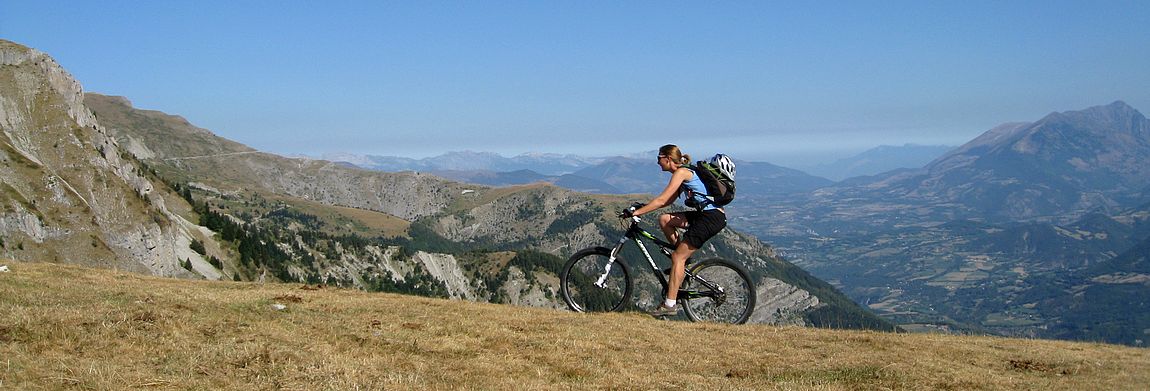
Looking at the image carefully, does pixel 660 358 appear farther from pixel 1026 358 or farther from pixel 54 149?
pixel 54 149

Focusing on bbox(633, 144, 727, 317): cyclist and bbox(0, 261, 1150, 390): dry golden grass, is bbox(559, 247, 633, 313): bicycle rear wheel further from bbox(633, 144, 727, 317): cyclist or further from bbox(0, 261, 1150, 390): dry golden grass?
bbox(633, 144, 727, 317): cyclist

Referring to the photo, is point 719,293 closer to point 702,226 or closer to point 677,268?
point 677,268

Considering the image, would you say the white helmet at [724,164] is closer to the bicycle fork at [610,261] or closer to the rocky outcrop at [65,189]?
the bicycle fork at [610,261]

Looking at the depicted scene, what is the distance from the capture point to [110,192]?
11525cm

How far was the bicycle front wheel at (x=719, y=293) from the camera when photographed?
52.6 feet

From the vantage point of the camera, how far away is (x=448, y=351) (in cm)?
1116

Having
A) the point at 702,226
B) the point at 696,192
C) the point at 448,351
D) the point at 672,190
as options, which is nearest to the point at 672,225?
the point at 702,226

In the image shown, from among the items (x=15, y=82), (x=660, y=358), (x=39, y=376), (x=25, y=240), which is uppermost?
(x=15, y=82)

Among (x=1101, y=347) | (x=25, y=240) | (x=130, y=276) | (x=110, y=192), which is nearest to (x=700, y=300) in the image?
(x=1101, y=347)

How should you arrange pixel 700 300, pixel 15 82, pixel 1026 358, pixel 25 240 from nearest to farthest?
pixel 1026 358 < pixel 700 300 < pixel 25 240 < pixel 15 82

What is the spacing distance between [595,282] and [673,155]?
15.3 feet

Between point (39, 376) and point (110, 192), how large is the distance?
130m

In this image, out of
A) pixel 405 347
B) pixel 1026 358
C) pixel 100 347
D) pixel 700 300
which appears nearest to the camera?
pixel 100 347

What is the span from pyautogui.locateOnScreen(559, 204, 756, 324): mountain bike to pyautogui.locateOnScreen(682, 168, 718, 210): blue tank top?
1.37 m
